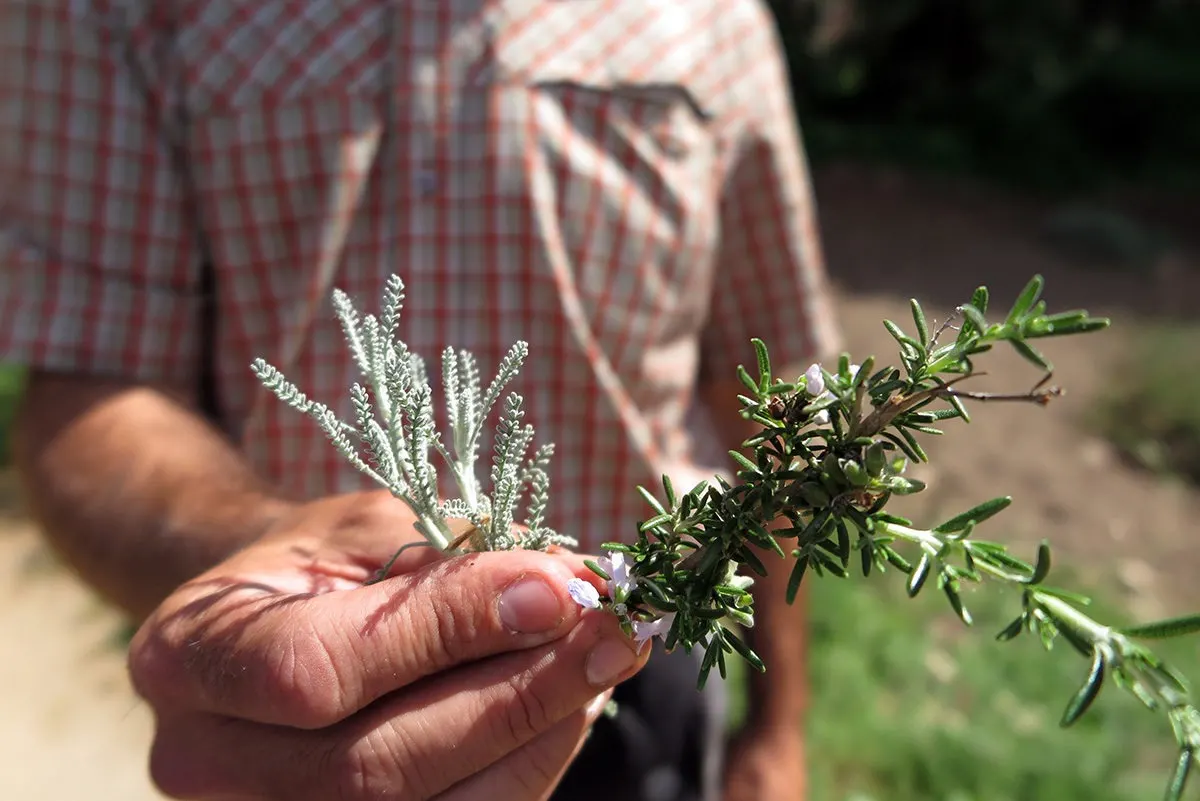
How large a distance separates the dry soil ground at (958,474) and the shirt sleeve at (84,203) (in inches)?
28.4

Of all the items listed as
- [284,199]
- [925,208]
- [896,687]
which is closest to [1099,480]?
[896,687]

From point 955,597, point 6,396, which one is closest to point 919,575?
point 955,597

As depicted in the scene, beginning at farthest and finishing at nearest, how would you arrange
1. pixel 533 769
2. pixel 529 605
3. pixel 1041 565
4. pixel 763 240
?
pixel 763 240, pixel 533 769, pixel 529 605, pixel 1041 565

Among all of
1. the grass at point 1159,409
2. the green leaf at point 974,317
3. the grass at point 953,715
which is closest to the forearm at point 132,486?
the green leaf at point 974,317

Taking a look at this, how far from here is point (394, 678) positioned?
1.02 meters

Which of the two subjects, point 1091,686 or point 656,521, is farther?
point 656,521

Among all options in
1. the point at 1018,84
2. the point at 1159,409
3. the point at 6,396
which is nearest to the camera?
the point at 6,396

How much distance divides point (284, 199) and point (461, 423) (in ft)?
3.21

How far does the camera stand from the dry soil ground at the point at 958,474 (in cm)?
381

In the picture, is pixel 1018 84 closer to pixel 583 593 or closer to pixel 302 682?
pixel 583 593

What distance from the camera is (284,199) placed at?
183 centimetres

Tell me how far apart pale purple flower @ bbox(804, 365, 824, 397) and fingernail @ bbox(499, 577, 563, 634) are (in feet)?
1.11

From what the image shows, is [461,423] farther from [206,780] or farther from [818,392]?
[206,780]

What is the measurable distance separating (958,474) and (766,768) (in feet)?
12.5
